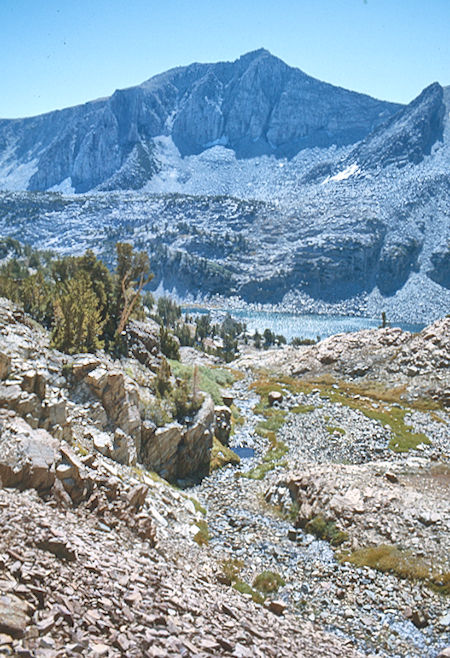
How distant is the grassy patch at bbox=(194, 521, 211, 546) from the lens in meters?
15.8

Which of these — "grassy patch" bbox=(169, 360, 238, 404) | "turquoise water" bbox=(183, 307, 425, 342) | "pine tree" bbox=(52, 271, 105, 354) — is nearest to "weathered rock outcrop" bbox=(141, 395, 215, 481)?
"pine tree" bbox=(52, 271, 105, 354)

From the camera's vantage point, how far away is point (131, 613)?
24.8 feet

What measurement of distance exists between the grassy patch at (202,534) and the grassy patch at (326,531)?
3.86 metres

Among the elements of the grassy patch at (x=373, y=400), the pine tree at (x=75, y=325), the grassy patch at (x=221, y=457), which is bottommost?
the grassy patch at (x=373, y=400)

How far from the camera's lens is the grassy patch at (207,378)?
1283 inches

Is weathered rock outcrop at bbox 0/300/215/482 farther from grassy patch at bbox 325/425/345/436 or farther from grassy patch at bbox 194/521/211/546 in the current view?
grassy patch at bbox 325/425/345/436

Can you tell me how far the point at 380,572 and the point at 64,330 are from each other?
641 inches

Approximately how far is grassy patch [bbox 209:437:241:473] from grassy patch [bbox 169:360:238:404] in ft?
16.1

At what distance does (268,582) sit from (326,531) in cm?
377

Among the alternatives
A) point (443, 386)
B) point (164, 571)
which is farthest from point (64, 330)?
point (443, 386)

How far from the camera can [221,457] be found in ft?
83.7

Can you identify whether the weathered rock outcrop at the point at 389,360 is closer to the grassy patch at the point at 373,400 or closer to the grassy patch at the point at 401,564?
the grassy patch at the point at 373,400

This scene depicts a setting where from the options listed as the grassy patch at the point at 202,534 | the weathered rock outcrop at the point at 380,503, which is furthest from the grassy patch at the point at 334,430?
the grassy patch at the point at 202,534

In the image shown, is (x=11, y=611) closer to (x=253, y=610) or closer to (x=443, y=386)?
(x=253, y=610)
